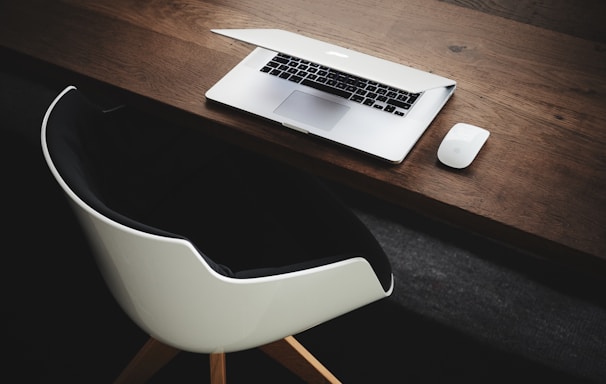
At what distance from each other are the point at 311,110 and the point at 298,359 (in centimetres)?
58

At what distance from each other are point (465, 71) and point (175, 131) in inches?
23.7

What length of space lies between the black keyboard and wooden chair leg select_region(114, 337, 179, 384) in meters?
0.65

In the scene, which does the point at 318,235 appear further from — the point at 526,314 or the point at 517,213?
the point at 526,314

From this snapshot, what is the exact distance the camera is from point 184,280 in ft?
3.34

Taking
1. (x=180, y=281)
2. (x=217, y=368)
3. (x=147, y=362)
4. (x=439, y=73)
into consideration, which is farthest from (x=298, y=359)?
(x=439, y=73)

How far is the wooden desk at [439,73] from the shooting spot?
44.1 inches

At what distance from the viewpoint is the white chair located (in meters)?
0.96

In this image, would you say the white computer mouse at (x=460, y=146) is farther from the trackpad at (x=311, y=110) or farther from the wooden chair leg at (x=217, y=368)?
the wooden chair leg at (x=217, y=368)

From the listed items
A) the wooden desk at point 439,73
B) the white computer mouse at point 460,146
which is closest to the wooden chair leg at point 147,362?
the wooden desk at point 439,73

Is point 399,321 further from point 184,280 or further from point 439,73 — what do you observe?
point 184,280

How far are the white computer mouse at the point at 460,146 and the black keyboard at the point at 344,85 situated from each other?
0.37 ft

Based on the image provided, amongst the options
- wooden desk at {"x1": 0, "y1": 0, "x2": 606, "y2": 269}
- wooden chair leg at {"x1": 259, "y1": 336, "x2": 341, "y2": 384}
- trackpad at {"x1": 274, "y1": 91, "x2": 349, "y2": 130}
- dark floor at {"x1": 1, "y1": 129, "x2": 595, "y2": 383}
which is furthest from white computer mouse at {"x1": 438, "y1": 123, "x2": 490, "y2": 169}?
dark floor at {"x1": 1, "y1": 129, "x2": 595, "y2": 383}

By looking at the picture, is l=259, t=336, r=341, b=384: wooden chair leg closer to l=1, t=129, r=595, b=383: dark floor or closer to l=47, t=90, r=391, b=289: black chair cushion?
l=1, t=129, r=595, b=383: dark floor

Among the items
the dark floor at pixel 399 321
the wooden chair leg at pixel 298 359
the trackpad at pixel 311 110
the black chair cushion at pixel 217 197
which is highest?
the trackpad at pixel 311 110
